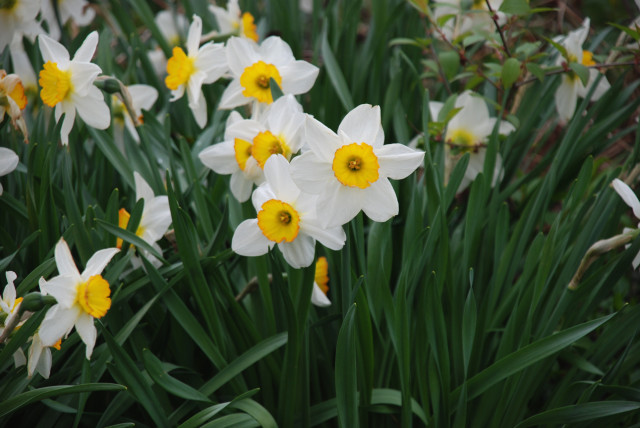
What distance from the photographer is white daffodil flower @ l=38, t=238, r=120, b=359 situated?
1021mm

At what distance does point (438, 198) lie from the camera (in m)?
1.34

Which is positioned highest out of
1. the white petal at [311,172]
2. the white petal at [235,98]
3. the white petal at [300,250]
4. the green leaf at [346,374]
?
the white petal at [235,98]

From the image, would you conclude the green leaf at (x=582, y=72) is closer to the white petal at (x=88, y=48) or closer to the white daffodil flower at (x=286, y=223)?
Result: the white daffodil flower at (x=286, y=223)

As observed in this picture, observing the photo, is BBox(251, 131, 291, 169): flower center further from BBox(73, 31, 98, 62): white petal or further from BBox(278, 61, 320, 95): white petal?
BBox(73, 31, 98, 62): white petal

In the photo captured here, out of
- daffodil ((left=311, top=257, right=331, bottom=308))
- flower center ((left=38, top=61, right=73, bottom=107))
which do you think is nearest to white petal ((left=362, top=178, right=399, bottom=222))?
daffodil ((left=311, top=257, right=331, bottom=308))

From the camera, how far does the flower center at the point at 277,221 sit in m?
1.01

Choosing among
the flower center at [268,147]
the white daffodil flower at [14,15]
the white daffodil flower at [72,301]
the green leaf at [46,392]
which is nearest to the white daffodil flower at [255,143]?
the flower center at [268,147]

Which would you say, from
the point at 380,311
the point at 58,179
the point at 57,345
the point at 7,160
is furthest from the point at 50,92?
the point at 380,311

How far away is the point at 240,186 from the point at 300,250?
0.27 m

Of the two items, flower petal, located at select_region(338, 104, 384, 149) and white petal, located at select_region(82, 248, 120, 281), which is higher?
flower petal, located at select_region(338, 104, 384, 149)

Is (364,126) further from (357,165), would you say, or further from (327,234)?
(327,234)

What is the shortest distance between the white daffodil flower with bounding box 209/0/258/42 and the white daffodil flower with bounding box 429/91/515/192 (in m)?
0.73

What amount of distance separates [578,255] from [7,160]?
51.3 inches

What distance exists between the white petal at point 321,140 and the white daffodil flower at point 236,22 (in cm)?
103
